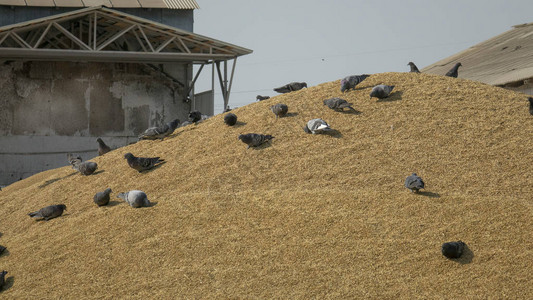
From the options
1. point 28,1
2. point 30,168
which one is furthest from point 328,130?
point 28,1

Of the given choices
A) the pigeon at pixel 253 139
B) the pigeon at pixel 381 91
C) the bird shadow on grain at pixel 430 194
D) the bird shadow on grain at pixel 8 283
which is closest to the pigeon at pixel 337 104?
the pigeon at pixel 381 91

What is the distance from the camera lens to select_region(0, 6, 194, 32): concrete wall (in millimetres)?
24469

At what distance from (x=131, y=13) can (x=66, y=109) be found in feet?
15.2

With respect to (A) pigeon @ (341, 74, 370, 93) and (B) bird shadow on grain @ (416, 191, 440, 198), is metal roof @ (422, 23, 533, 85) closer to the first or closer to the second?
(A) pigeon @ (341, 74, 370, 93)

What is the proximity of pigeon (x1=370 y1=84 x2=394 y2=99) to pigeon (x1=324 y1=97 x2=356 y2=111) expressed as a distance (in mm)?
514

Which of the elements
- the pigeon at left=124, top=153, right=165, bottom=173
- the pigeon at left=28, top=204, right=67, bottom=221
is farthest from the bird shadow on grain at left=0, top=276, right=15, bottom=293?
the pigeon at left=124, top=153, right=165, bottom=173

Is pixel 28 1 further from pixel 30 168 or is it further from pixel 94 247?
pixel 94 247

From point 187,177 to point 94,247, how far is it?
2235 millimetres

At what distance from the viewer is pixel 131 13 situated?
26.2m

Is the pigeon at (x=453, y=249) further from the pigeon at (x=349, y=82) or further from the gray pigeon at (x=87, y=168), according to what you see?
the gray pigeon at (x=87, y=168)

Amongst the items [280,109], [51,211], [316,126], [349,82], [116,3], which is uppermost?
[116,3]

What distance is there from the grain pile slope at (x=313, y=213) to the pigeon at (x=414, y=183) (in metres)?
0.12

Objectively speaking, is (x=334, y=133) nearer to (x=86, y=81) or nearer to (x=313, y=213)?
(x=313, y=213)

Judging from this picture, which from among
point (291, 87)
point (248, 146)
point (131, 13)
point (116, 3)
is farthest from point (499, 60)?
point (248, 146)
